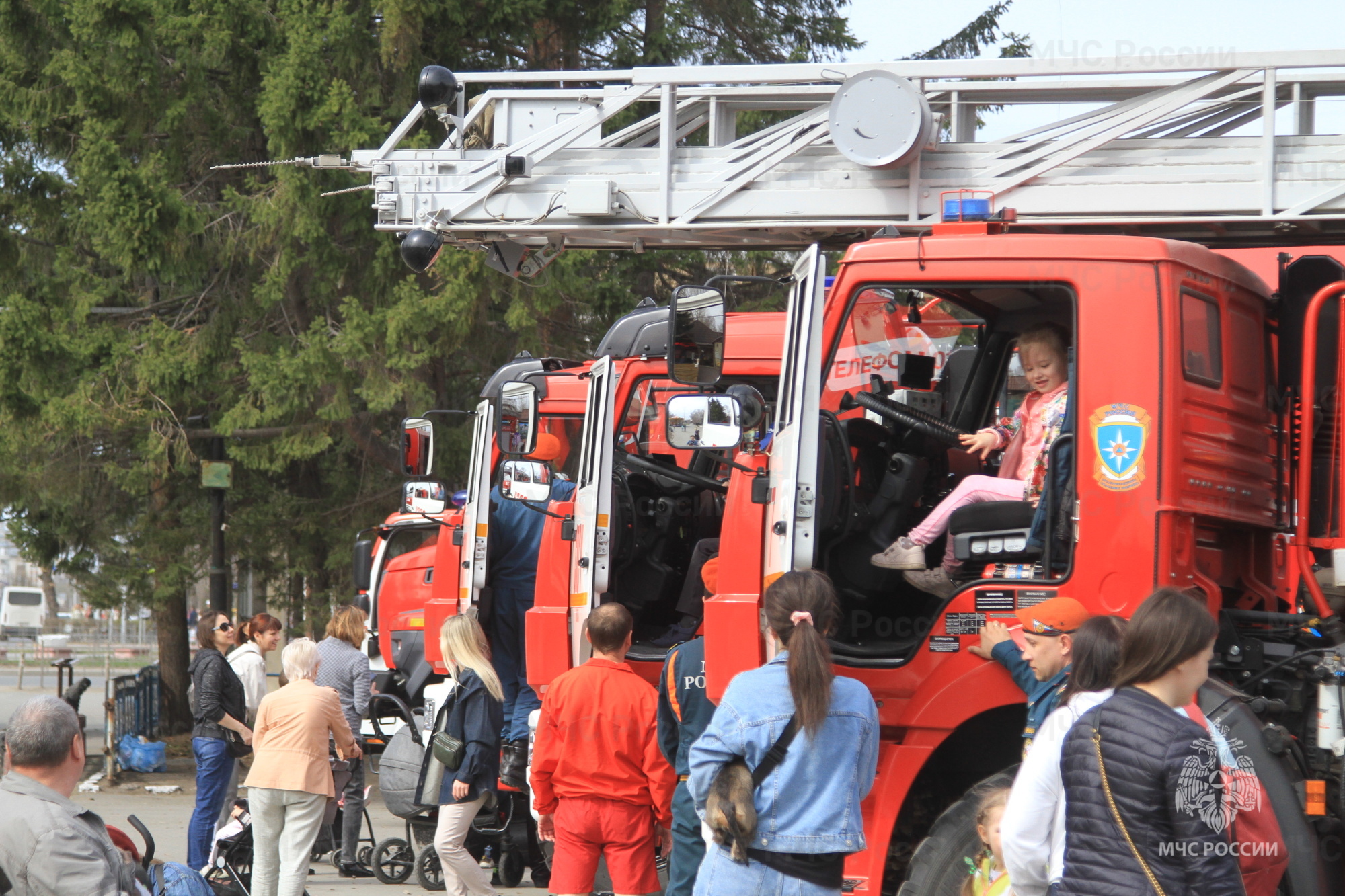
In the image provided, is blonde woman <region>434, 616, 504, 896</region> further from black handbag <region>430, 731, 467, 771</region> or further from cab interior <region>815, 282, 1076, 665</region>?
cab interior <region>815, 282, 1076, 665</region>

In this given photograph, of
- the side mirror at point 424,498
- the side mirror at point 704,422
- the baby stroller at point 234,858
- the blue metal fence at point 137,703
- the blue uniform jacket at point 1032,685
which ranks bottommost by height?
the blue metal fence at point 137,703

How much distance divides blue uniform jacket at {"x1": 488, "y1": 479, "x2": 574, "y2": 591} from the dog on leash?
503cm

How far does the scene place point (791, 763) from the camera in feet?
13.7

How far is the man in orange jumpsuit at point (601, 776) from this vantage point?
19.8 feet

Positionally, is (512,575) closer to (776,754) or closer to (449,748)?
(449,748)

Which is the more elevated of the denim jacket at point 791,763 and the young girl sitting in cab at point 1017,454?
the young girl sitting in cab at point 1017,454

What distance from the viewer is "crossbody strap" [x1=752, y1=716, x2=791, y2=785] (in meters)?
4.18

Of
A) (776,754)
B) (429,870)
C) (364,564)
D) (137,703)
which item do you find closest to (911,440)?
(776,754)

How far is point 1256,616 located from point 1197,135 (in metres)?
2.16

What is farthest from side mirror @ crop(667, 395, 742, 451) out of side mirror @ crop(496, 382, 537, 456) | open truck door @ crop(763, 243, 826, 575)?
side mirror @ crop(496, 382, 537, 456)

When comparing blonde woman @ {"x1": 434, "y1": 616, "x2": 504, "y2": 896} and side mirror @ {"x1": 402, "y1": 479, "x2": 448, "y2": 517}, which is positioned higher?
side mirror @ {"x1": 402, "y1": 479, "x2": 448, "y2": 517}

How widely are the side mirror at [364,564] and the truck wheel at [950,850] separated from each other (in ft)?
39.6

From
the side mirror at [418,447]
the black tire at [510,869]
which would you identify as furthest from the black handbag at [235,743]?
the side mirror at [418,447]

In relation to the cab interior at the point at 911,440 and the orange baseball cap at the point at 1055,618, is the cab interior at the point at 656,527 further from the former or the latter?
the orange baseball cap at the point at 1055,618
